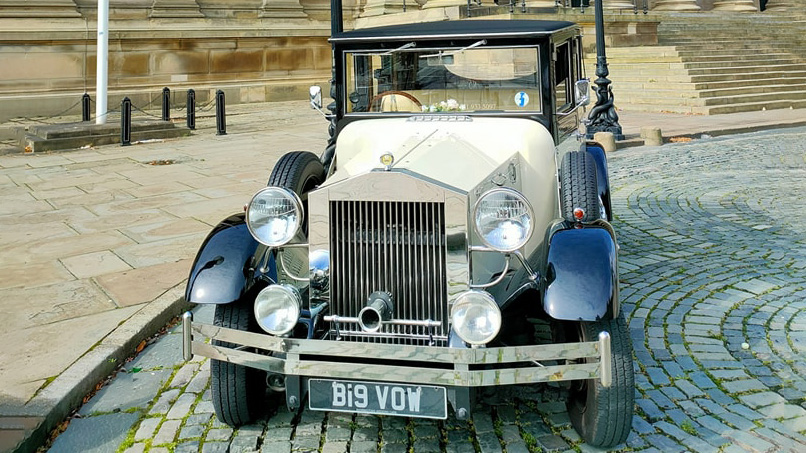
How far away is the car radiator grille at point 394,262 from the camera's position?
11.2 ft

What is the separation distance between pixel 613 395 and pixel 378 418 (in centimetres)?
119

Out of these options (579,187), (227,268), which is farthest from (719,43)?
(227,268)

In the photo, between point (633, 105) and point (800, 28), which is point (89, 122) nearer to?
point (633, 105)

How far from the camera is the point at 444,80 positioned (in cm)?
481

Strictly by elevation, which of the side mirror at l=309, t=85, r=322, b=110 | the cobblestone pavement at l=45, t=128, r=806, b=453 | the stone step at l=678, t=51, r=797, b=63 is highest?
the stone step at l=678, t=51, r=797, b=63

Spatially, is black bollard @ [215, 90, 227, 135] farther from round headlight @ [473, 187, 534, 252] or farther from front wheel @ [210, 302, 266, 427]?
round headlight @ [473, 187, 534, 252]

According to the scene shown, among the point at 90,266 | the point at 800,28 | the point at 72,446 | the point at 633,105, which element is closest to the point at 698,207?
the point at 90,266

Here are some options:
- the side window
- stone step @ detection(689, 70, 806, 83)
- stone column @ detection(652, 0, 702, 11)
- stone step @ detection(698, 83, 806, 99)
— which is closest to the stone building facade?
stone column @ detection(652, 0, 702, 11)

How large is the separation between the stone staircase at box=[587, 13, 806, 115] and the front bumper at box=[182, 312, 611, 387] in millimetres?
15808

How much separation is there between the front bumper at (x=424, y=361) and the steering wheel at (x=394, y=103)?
203cm

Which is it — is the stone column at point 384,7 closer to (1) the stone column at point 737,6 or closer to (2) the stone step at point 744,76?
(2) the stone step at point 744,76

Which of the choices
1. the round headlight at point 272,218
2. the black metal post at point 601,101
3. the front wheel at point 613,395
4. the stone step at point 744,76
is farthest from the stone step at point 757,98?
the round headlight at point 272,218

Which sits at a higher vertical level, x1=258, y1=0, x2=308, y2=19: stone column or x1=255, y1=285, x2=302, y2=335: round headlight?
x1=258, y1=0, x2=308, y2=19: stone column

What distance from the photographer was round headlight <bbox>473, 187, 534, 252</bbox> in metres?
3.41
